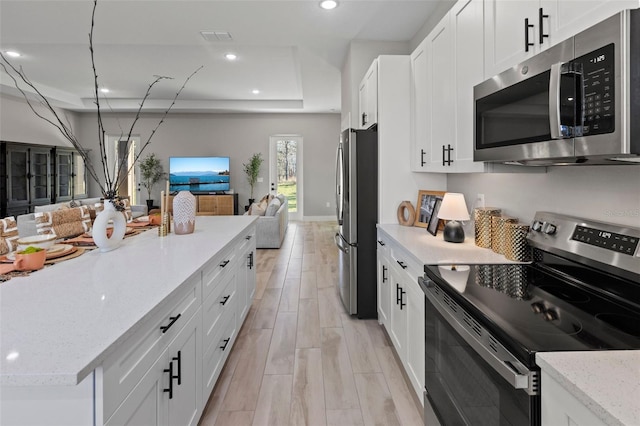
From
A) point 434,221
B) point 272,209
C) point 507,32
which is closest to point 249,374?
point 434,221

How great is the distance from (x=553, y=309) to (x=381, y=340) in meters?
1.75

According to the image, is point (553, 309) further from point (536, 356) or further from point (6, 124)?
point (6, 124)

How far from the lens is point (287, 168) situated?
30.8 feet

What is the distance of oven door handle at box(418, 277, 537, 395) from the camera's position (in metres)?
0.86

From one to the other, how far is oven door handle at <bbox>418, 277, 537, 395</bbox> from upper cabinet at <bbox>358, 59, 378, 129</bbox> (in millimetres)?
2031

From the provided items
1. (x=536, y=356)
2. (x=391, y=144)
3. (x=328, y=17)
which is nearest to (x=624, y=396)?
(x=536, y=356)

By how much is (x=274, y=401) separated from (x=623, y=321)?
1.65 m

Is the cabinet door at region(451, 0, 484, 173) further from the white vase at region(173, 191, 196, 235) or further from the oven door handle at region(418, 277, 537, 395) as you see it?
the white vase at region(173, 191, 196, 235)

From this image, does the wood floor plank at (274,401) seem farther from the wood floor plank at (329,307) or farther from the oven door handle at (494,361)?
the oven door handle at (494,361)

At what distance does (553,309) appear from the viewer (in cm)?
110

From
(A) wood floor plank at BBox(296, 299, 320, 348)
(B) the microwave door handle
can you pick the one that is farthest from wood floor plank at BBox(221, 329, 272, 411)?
(B) the microwave door handle

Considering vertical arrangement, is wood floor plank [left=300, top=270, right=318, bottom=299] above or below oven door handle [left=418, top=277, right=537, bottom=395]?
below

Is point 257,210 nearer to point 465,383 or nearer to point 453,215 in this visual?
point 453,215

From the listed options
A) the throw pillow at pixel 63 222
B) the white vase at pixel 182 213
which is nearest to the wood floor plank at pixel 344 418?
the white vase at pixel 182 213
